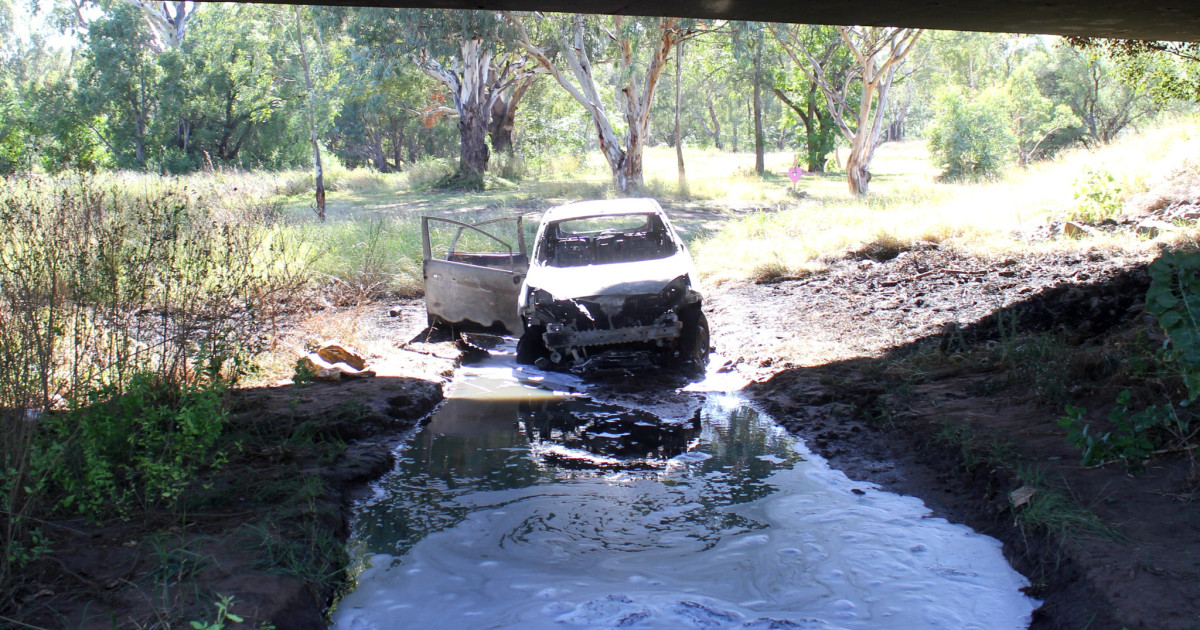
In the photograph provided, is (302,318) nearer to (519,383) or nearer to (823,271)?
(519,383)

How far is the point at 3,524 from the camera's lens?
13.4 feet

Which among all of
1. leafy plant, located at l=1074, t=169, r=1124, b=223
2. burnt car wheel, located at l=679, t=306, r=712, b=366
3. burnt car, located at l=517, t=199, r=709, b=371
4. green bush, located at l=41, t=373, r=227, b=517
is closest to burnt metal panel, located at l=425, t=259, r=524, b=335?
burnt car, located at l=517, t=199, r=709, b=371

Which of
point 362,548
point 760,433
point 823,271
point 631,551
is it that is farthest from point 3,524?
point 823,271

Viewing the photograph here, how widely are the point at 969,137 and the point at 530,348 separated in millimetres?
30270

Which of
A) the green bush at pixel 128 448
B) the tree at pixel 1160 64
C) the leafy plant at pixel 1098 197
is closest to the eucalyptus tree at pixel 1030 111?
the tree at pixel 1160 64

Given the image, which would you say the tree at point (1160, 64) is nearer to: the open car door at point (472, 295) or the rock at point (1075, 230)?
the rock at point (1075, 230)

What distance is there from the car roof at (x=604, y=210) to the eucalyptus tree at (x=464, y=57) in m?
12.4

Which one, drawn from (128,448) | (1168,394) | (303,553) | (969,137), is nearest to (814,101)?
(969,137)

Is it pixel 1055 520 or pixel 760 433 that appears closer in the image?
pixel 1055 520

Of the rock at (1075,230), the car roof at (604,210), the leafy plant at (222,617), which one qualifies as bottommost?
the leafy plant at (222,617)

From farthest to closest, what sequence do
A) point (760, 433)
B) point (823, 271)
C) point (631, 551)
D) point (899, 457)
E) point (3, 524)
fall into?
point (823, 271), point (760, 433), point (899, 457), point (631, 551), point (3, 524)

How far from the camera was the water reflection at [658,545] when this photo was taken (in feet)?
13.7

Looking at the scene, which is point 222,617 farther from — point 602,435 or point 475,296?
point 475,296

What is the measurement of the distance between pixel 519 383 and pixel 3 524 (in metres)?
5.20
